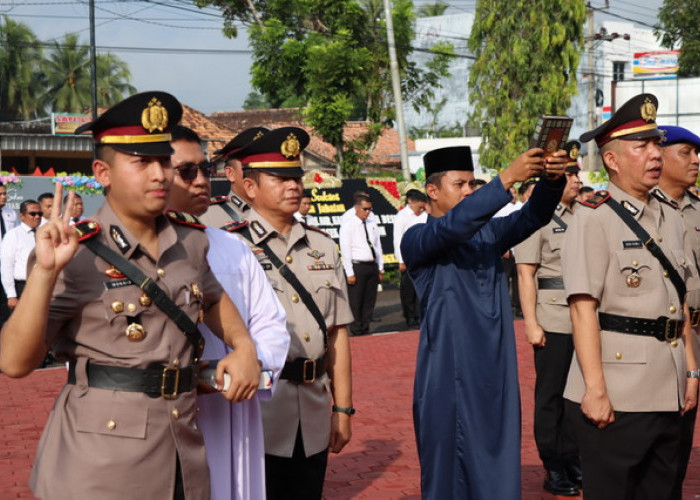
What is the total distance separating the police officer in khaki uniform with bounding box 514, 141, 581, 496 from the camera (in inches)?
262

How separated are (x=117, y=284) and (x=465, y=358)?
2.18 m

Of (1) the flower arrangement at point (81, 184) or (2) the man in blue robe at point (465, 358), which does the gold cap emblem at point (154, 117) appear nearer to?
(2) the man in blue robe at point (465, 358)

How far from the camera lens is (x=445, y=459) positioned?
15.8 feet

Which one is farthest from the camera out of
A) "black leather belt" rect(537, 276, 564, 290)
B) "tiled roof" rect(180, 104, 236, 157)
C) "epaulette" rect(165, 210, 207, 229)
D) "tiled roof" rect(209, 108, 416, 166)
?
"tiled roof" rect(209, 108, 416, 166)

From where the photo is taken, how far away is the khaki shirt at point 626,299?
4570mm

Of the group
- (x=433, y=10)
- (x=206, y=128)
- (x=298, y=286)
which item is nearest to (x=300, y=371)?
(x=298, y=286)

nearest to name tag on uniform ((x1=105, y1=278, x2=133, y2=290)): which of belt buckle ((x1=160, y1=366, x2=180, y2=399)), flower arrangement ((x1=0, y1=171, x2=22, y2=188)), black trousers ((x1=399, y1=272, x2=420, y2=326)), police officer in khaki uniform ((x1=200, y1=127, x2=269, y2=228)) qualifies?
belt buckle ((x1=160, y1=366, x2=180, y2=399))

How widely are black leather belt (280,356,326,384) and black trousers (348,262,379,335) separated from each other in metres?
10.7

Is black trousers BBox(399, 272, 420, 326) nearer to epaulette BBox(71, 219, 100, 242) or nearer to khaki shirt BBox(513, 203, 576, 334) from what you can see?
khaki shirt BBox(513, 203, 576, 334)

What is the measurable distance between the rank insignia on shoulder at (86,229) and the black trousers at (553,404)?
14.3ft

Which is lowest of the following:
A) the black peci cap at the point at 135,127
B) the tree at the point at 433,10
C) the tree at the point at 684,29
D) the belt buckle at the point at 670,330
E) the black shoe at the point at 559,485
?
the black shoe at the point at 559,485

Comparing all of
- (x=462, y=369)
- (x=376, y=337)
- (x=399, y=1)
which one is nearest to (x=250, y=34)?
(x=399, y=1)

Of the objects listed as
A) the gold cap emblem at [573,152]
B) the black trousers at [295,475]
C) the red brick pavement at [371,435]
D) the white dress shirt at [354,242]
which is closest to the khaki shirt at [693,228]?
the gold cap emblem at [573,152]

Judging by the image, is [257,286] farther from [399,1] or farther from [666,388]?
[399,1]
